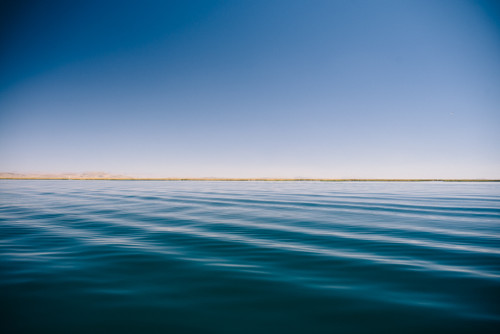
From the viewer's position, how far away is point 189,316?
2686mm

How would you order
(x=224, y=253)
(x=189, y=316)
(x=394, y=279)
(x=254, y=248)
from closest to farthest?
1. (x=189, y=316)
2. (x=394, y=279)
3. (x=224, y=253)
4. (x=254, y=248)

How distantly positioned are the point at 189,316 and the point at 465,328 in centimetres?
312

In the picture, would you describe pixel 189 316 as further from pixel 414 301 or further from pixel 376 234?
pixel 376 234

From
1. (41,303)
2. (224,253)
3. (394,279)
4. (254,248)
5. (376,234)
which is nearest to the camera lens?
Result: (41,303)

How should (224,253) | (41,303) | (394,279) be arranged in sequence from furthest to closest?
(224,253), (394,279), (41,303)

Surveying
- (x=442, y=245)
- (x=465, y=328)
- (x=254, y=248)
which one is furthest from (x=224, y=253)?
(x=442, y=245)

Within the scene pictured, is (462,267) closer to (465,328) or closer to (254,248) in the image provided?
(465,328)

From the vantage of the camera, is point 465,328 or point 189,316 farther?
point 189,316

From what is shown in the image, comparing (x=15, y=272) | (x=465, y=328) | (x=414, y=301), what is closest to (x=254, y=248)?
(x=414, y=301)

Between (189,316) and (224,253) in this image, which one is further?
(224,253)

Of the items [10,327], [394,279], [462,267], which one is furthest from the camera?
[462,267]

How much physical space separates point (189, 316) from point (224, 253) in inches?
86.1

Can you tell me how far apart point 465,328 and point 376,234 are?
164 inches

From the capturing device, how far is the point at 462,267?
13.6 ft
